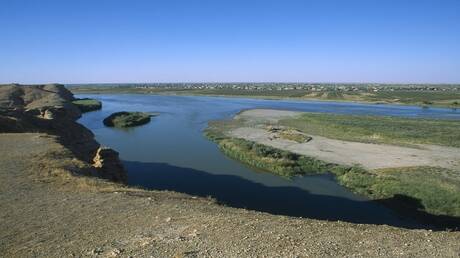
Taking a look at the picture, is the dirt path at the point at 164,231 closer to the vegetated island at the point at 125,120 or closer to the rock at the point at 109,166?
the rock at the point at 109,166

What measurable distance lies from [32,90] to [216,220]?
80.4 meters

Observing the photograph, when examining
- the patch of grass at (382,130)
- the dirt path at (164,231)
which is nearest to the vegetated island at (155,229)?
the dirt path at (164,231)

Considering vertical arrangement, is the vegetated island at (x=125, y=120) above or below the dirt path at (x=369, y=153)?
below

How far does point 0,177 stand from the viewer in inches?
680

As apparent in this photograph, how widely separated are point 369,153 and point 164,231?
92.7ft

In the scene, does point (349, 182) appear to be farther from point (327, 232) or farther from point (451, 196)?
point (327, 232)

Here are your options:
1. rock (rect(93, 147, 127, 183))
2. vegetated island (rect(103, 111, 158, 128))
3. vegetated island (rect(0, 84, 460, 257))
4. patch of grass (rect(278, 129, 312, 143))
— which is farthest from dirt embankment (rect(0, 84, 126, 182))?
patch of grass (rect(278, 129, 312, 143))

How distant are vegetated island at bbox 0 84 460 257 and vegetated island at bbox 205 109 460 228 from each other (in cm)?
1159

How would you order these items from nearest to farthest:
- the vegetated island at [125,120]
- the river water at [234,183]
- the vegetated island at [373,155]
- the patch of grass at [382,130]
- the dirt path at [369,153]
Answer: the river water at [234,183]
the vegetated island at [373,155]
the dirt path at [369,153]
the patch of grass at [382,130]
the vegetated island at [125,120]

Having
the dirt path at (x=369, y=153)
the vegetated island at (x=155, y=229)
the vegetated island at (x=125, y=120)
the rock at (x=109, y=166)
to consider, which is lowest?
the vegetated island at (x=125, y=120)

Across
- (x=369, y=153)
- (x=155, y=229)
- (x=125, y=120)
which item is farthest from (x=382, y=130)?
(x=155, y=229)

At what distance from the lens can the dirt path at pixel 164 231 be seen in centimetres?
1001

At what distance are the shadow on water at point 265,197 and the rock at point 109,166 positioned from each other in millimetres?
2627

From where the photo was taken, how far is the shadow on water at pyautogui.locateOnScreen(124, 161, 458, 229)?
2159 centimetres
